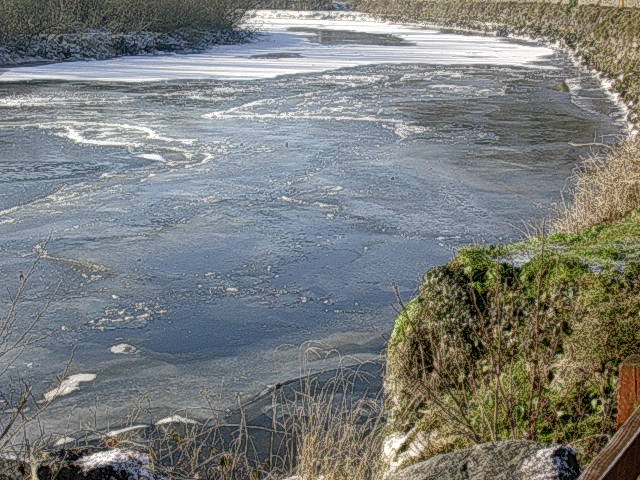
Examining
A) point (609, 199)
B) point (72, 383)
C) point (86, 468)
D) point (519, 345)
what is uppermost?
point (609, 199)

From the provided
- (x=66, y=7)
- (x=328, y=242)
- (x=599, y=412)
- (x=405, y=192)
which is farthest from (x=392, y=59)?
(x=599, y=412)

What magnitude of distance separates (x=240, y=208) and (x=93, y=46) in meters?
25.8

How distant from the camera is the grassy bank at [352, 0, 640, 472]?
17.0ft

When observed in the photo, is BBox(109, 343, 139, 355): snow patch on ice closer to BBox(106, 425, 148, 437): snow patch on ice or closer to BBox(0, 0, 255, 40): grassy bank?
BBox(106, 425, 148, 437): snow patch on ice

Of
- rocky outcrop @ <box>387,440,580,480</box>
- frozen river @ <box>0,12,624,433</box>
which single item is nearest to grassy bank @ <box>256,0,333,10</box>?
frozen river @ <box>0,12,624,433</box>

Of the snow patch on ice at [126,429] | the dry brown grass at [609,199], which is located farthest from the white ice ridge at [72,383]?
the dry brown grass at [609,199]

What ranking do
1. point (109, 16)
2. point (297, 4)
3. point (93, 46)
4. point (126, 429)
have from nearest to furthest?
point (126, 429)
point (93, 46)
point (109, 16)
point (297, 4)

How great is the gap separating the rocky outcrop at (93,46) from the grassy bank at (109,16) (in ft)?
1.64

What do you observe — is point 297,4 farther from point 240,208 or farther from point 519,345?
point 519,345

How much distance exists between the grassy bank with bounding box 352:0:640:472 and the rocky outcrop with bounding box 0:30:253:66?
29.2 metres

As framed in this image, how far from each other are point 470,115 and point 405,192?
26.4ft

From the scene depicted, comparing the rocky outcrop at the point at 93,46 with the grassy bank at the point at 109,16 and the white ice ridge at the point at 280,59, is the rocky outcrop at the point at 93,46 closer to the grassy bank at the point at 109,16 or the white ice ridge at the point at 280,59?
the grassy bank at the point at 109,16

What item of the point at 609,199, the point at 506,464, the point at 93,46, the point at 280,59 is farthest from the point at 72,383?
the point at 93,46

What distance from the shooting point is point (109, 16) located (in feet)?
132
